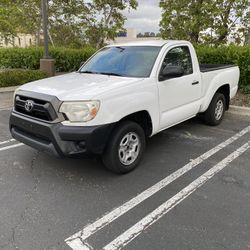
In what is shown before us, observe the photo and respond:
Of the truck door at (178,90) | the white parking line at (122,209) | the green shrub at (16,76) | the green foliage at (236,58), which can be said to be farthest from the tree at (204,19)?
the white parking line at (122,209)

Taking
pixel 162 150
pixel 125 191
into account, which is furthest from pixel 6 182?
pixel 162 150

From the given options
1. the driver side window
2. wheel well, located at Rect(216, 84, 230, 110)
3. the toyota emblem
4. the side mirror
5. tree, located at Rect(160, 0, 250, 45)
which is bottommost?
wheel well, located at Rect(216, 84, 230, 110)

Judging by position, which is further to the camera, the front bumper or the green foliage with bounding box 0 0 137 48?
the green foliage with bounding box 0 0 137 48

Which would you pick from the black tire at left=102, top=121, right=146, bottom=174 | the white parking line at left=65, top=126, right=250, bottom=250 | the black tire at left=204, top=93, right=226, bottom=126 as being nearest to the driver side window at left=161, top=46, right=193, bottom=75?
the black tire at left=204, top=93, right=226, bottom=126

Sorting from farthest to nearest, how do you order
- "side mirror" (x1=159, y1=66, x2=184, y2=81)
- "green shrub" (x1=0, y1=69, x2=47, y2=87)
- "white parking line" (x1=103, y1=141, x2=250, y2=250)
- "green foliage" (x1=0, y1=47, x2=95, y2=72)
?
1. "green foliage" (x1=0, y1=47, x2=95, y2=72)
2. "green shrub" (x1=0, y1=69, x2=47, y2=87)
3. "side mirror" (x1=159, y1=66, x2=184, y2=81)
4. "white parking line" (x1=103, y1=141, x2=250, y2=250)

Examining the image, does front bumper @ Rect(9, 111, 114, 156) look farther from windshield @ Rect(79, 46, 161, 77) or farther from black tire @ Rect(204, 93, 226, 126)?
black tire @ Rect(204, 93, 226, 126)

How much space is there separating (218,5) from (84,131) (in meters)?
10.2

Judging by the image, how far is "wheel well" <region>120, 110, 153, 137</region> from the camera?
399 cm

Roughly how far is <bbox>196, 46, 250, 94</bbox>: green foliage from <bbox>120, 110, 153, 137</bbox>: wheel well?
5120mm

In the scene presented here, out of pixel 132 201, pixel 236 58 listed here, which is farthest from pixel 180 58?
pixel 236 58

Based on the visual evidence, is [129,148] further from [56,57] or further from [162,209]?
[56,57]

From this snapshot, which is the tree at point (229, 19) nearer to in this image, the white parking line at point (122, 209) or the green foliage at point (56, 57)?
the green foliage at point (56, 57)

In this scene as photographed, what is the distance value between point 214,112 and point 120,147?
2.81 metres

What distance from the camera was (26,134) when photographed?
386 cm
